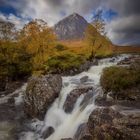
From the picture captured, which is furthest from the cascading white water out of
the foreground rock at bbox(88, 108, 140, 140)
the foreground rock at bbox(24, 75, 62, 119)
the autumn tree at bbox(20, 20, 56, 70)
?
the autumn tree at bbox(20, 20, 56, 70)

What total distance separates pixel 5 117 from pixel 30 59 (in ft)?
59.4

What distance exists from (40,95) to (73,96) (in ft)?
12.1

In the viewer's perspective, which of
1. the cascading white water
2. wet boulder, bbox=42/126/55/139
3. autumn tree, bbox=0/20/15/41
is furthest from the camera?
autumn tree, bbox=0/20/15/41

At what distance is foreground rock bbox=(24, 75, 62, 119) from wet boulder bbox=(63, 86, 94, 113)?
7.54 feet

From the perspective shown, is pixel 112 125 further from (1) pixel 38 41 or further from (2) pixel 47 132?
(1) pixel 38 41

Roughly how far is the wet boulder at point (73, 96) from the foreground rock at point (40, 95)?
2.30 meters

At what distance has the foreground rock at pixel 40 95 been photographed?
28.0 metres

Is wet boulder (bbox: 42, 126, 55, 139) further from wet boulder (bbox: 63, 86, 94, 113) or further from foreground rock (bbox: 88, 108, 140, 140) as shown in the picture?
foreground rock (bbox: 88, 108, 140, 140)

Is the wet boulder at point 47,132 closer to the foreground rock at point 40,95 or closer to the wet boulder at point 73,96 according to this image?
the wet boulder at point 73,96

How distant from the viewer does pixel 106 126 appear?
17078 millimetres

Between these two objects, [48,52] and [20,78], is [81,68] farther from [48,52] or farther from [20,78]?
[20,78]

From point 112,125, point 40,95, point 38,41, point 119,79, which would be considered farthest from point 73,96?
point 38,41

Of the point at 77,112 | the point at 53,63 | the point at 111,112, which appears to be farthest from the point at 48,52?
the point at 111,112

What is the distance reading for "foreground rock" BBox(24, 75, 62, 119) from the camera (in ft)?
92.0
